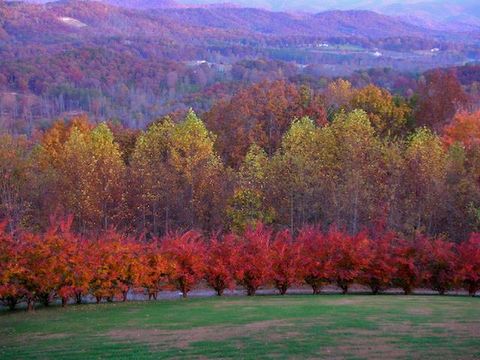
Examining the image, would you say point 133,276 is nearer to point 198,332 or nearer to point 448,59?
point 198,332

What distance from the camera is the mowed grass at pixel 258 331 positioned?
46.9 feet

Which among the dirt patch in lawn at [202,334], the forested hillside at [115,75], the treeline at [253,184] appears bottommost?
the forested hillside at [115,75]

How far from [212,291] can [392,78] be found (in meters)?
105

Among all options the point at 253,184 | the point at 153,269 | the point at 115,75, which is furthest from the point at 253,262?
the point at 115,75

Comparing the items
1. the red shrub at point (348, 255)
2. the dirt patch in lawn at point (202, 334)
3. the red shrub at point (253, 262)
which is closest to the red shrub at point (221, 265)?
the red shrub at point (253, 262)

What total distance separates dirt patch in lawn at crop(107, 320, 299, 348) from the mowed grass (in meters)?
0.02

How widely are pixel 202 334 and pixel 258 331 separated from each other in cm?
135

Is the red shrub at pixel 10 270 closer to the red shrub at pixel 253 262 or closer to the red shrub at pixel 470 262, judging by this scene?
the red shrub at pixel 253 262

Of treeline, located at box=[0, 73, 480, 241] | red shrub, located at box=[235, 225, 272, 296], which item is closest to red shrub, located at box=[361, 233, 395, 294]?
red shrub, located at box=[235, 225, 272, 296]

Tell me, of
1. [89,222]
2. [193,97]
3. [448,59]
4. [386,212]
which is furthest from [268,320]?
[448,59]

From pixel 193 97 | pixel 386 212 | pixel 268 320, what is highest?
pixel 268 320

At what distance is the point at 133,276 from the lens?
26422 millimetres

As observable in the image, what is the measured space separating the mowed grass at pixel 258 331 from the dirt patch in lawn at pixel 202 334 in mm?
23

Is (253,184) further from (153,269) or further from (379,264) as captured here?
(153,269)
